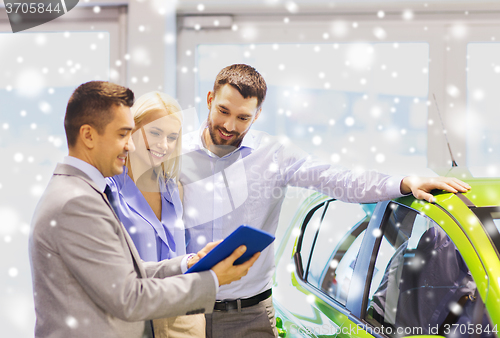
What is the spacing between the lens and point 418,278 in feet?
4.34

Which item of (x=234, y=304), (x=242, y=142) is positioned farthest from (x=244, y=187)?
Result: (x=234, y=304)

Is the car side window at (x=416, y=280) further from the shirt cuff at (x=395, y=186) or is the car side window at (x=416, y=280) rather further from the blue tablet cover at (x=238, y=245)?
the blue tablet cover at (x=238, y=245)

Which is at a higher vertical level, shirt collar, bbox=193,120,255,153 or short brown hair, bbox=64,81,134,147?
short brown hair, bbox=64,81,134,147

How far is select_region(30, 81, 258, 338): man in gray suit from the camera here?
3.14ft

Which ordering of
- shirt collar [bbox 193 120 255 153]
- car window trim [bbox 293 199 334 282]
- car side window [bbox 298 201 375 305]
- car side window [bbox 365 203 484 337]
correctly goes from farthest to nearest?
1. car window trim [bbox 293 199 334 282]
2. shirt collar [bbox 193 120 255 153]
3. car side window [bbox 298 201 375 305]
4. car side window [bbox 365 203 484 337]

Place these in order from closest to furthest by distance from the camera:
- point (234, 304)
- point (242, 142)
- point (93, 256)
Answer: point (93, 256) → point (234, 304) → point (242, 142)

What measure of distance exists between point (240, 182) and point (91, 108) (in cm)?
87

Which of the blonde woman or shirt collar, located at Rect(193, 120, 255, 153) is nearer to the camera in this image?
the blonde woman

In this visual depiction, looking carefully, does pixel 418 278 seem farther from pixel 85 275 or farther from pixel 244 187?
pixel 85 275

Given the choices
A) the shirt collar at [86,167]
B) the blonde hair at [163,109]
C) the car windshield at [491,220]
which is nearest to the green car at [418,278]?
the car windshield at [491,220]

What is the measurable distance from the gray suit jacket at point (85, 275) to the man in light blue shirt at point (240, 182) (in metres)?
0.70

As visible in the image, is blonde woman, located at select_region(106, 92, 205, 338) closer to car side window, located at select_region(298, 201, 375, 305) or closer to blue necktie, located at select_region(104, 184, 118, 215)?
blue necktie, located at select_region(104, 184, 118, 215)

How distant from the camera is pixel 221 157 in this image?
71.7 inches

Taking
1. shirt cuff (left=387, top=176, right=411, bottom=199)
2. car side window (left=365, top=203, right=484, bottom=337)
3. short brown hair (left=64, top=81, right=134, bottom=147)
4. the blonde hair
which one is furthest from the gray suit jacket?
shirt cuff (left=387, top=176, right=411, bottom=199)
